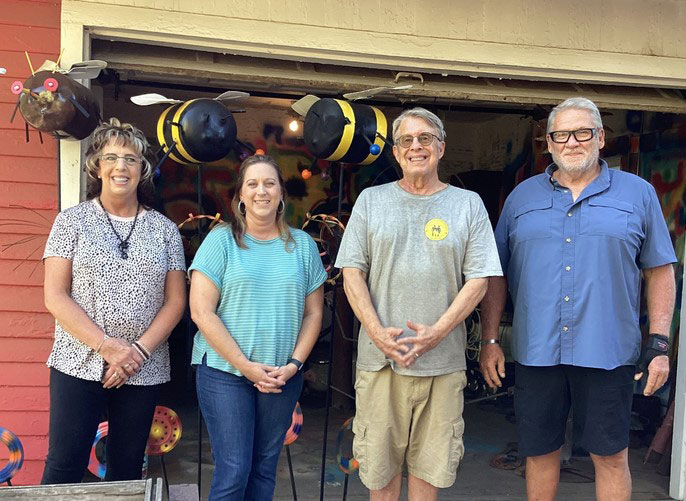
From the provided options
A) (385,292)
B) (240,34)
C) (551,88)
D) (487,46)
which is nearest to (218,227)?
(385,292)

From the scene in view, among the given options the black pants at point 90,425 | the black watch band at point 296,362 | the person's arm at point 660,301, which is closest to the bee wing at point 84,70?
the black pants at point 90,425

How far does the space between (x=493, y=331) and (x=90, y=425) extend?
1.82 m

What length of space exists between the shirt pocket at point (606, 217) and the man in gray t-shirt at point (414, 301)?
16.8 inches

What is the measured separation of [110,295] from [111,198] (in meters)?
0.42

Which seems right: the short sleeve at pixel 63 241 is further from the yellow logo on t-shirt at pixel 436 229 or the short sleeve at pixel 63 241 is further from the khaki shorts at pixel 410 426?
the yellow logo on t-shirt at pixel 436 229

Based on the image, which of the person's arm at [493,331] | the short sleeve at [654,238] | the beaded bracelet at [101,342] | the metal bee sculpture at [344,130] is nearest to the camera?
the beaded bracelet at [101,342]

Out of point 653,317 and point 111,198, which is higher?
point 111,198

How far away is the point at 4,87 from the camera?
333cm

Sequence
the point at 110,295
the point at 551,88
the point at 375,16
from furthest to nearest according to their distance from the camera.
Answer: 1. the point at 551,88
2. the point at 375,16
3. the point at 110,295

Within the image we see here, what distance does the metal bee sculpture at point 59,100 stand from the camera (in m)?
2.78

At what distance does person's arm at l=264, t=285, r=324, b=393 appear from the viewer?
2701 mm

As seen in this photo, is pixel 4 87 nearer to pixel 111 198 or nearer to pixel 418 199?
pixel 111 198

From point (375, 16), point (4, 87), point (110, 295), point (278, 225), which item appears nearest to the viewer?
point (110, 295)

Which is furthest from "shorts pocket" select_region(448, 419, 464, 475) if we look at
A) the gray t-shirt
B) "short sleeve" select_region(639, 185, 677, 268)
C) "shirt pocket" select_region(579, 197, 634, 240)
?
"short sleeve" select_region(639, 185, 677, 268)
